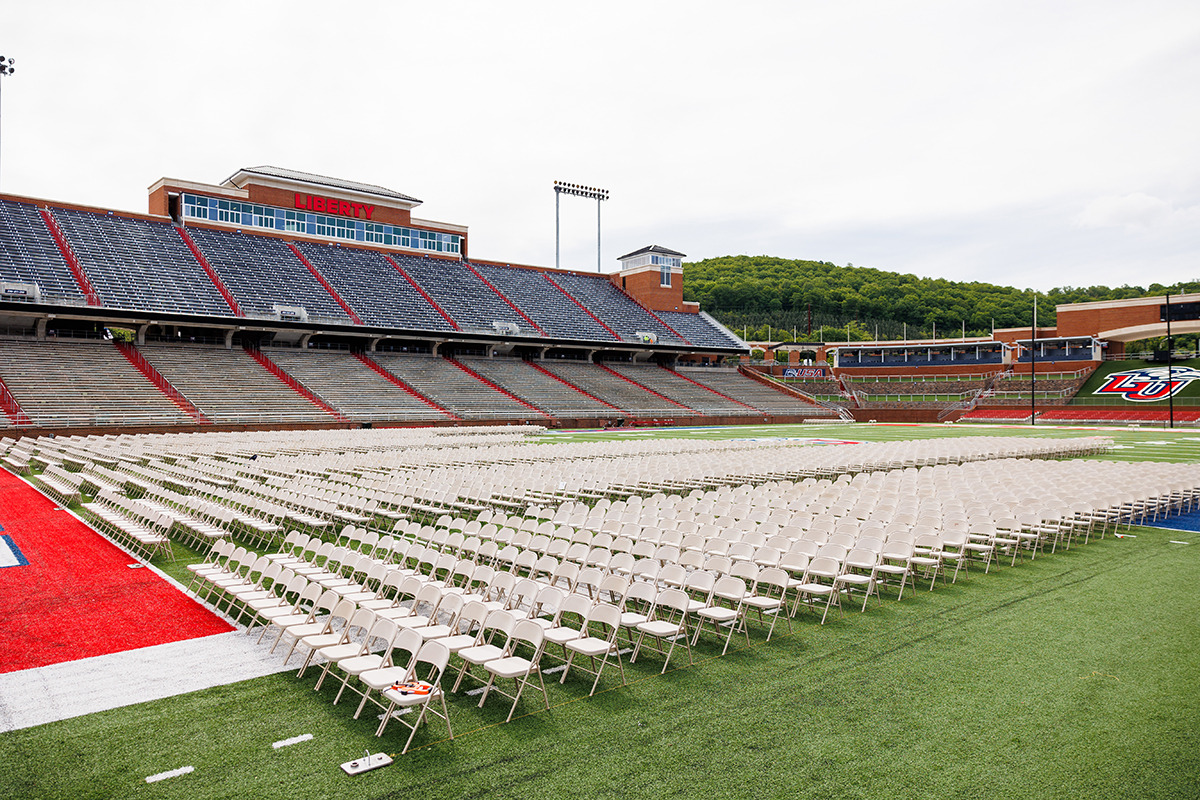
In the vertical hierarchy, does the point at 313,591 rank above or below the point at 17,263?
below

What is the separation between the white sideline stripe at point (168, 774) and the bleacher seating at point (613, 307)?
57293mm

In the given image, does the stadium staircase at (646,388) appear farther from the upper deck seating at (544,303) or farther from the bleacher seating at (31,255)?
the bleacher seating at (31,255)

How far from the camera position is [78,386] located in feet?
A: 115

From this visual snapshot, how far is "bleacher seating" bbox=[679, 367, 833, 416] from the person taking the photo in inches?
2348

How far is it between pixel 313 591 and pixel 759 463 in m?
15.1

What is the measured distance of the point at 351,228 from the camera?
5916cm

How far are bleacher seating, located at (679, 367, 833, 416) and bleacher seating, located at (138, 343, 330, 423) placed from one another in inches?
1325

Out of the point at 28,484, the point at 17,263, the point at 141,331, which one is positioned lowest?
the point at 28,484

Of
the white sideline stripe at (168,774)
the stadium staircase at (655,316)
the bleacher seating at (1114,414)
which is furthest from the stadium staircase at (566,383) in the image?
the white sideline stripe at (168,774)

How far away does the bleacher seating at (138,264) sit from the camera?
4162cm

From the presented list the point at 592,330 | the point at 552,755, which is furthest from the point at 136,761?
the point at 592,330

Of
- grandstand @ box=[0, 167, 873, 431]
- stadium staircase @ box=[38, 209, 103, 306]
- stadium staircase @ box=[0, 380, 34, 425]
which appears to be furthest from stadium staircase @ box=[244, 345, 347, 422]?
stadium staircase @ box=[0, 380, 34, 425]

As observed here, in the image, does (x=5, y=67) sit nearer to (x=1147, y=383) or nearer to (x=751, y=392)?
(x=751, y=392)

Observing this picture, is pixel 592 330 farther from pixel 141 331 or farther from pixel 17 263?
pixel 17 263
